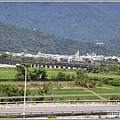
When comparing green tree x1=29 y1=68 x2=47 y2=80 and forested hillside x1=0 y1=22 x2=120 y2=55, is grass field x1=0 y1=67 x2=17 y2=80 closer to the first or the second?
green tree x1=29 y1=68 x2=47 y2=80

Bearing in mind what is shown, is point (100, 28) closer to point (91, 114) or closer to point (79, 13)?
point (79, 13)

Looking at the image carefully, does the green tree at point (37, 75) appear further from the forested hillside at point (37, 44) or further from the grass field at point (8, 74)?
the forested hillside at point (37, 44)

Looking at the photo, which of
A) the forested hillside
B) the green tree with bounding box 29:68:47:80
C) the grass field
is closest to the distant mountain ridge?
the forested hillside

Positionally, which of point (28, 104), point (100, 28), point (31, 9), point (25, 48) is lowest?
point (28, 104)

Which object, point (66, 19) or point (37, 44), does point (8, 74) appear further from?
point (66, 19)

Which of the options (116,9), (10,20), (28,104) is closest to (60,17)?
Answer: (10,20)
